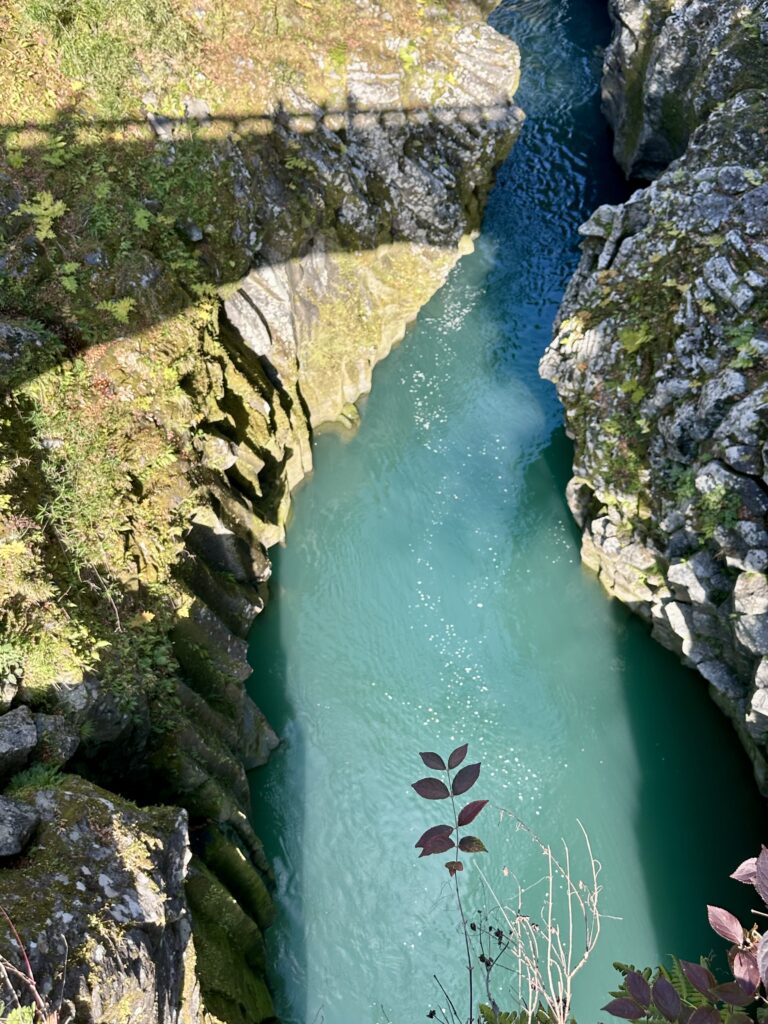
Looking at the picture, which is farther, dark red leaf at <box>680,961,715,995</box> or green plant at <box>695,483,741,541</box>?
green plant at <box>695,483,741,541</box>

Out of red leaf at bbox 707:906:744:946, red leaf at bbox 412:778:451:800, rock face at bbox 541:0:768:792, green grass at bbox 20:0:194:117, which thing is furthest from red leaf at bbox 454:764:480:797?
green grass at bbox 20:0:194:117

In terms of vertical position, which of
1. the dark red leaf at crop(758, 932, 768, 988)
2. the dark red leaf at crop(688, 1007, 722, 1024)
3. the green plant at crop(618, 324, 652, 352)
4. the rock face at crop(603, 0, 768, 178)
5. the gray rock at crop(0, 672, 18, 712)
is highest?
the rock face at crop(603, 0, 768, 178)

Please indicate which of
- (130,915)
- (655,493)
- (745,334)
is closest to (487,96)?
(745,334)

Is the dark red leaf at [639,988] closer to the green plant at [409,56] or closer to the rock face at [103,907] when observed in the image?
the rock face at [103,907]

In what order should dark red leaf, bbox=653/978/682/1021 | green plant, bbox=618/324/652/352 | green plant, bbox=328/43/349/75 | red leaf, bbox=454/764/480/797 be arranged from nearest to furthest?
dark red leaf, bbox=653/978/682/1021, red leaf, bbox=454/764/480/797, green plant, bbox=618/324/652/352, green plant, bbox=328/43/349/75

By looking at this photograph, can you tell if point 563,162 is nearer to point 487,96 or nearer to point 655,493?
point 487,96

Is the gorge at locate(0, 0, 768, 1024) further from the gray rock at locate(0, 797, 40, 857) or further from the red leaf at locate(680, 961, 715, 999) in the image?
the red leaf at locate(680, 961, 715, 999)
